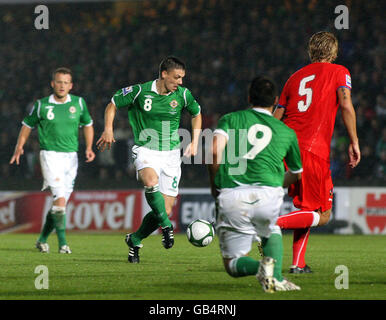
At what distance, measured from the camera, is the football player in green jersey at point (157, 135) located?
8.12 metres

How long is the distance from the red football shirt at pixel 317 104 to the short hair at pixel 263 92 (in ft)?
4.75

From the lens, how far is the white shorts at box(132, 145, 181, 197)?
823 centimetres

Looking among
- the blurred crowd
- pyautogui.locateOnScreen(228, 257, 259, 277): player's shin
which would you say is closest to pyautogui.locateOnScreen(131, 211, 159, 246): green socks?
pyautogui.locateOnScreen(228, 257, 259, 277): player's shin

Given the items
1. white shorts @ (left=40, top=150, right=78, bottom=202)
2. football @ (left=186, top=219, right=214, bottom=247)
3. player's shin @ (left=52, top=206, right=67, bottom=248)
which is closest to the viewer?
football @ (left=186, top=219, right=214, bottom=247)

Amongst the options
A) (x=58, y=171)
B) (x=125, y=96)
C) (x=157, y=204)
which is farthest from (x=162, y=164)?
(x=58, y=171)

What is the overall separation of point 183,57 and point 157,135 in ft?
39.6

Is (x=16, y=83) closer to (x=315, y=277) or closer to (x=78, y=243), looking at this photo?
(x=78, y=243)

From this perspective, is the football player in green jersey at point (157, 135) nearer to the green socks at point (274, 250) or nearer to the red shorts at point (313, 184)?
the red shorts at point (313, 184)

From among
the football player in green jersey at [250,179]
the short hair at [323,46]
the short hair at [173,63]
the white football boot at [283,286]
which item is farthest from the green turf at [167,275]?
the short hair at [173,63]

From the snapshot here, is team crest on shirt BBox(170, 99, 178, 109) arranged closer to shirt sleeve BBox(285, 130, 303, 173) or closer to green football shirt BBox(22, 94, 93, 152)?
green football shirt BBox(22, 94, 93, 152)

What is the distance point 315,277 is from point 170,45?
15.0 m

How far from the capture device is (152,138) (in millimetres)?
8352

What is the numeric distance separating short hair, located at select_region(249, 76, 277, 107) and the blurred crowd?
963 cm

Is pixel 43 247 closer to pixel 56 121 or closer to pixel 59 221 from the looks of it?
pixel 59 221
